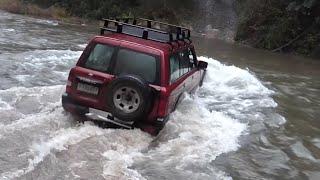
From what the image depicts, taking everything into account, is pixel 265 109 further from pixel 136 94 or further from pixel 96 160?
pixel 96 160

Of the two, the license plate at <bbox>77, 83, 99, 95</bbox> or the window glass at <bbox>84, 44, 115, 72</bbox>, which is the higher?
the window glass at <bbox>84, 44, 115, 72</bbox>

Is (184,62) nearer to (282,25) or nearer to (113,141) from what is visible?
(113,141)

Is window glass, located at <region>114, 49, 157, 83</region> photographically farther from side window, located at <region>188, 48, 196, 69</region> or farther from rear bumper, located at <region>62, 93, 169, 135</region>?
side window, located at <region>188, 48, 196, 69</region>

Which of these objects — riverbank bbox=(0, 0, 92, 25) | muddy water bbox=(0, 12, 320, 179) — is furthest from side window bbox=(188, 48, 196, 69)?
riverbank bbox=(0, 0, 92, 25)

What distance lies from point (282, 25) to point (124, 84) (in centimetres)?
2089

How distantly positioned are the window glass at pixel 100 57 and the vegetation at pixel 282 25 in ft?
56.8

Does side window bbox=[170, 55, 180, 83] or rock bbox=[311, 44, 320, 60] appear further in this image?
rock bbox=[311, 44, 320, 60]

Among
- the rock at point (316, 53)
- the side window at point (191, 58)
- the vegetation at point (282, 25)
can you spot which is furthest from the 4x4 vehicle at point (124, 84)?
the rock at point (316, 53)

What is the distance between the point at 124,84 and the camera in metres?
8.40

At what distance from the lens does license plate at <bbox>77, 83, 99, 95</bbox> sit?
874 cm

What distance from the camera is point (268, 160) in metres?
8.83

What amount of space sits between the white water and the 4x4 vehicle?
259mm

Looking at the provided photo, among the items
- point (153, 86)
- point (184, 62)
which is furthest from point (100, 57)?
point (184, 62)

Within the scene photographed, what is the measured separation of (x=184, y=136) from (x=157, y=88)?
1.00m
